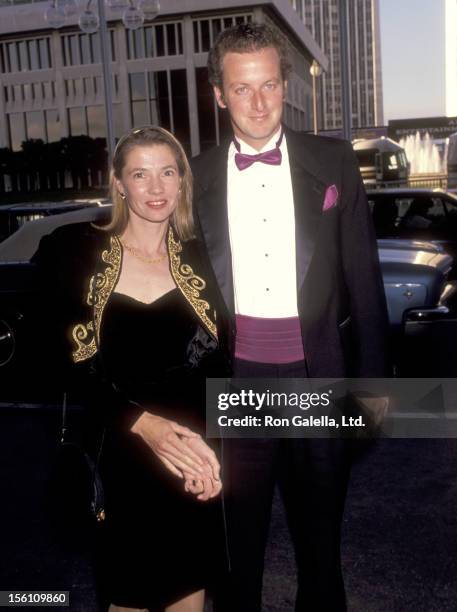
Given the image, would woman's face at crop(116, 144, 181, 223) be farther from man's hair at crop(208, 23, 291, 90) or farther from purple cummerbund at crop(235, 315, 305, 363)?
purple cummerbund at crop(235, 315, 305, 363)

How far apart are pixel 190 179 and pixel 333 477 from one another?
3.58 ft

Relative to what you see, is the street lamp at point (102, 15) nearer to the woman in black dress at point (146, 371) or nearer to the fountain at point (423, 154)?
the woman in black dress at point (146, 371)

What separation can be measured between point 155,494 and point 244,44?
1404 millimetres

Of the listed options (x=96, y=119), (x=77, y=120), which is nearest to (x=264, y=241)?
(x=96, y=119)

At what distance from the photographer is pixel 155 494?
7.38 ft

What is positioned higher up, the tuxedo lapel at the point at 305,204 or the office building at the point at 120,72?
the office building at the point at 120,72

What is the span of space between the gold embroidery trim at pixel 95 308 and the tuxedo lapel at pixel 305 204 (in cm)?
57

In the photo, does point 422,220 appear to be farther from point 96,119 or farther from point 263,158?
point 96,119

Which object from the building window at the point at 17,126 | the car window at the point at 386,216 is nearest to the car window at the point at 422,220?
the car window at the point at 386,216

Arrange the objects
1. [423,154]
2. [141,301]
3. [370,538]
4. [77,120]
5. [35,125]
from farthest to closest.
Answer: [35,125] < [77,120] < [423,154] < [370,538] < [141,301]

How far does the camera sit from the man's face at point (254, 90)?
234cm

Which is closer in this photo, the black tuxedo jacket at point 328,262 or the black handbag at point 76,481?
the black handbag at point 76,481

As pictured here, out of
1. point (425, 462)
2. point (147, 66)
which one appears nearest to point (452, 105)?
point (147, 66)

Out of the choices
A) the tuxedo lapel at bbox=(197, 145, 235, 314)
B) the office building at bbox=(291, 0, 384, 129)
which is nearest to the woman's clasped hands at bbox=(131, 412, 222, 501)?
the tuxedo lapel at bbox=(197, 145, 235, 314)
